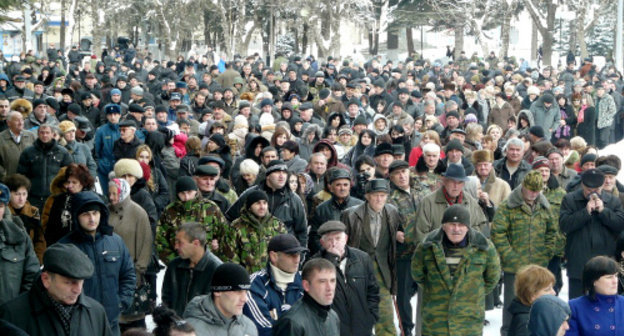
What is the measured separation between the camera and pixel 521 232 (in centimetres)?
874

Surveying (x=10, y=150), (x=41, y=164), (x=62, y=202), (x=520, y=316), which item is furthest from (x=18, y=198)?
(x=520, y=316)

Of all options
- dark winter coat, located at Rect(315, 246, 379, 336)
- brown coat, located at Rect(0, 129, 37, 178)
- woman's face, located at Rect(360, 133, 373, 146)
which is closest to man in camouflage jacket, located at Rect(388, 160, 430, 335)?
dark winter coat, located at Rect(315, 246, 379, 336)

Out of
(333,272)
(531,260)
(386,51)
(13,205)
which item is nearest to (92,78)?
(13,205)

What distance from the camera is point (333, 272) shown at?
5.73 meters

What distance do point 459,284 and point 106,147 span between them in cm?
700

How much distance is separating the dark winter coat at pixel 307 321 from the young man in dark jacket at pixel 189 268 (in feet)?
4.18

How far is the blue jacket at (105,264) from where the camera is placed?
6848 millimetres

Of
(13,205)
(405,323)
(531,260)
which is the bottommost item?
(405,323)

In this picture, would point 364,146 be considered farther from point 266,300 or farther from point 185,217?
point 266,300

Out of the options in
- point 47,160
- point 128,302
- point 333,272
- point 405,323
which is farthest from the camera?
point 47,160

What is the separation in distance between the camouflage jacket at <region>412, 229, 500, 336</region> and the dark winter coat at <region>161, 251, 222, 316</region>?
5.36 feet

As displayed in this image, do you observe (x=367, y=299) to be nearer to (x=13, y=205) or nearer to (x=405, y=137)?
(x=13, y=205)

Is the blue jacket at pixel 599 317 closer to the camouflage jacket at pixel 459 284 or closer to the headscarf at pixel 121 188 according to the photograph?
the camouflage jacket at pixel 459 284

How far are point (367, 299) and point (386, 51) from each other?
198 ft
